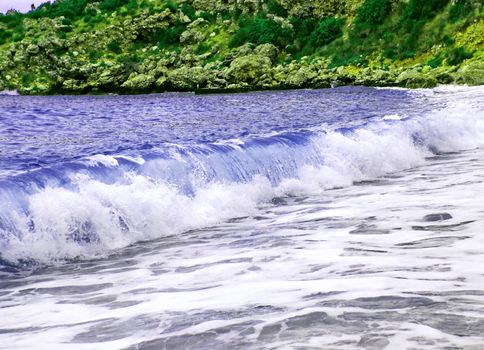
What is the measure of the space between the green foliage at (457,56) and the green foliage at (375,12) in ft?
32.9

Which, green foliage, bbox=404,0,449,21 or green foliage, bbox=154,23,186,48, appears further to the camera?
Result: green foliage, bbox=154,23,186,48

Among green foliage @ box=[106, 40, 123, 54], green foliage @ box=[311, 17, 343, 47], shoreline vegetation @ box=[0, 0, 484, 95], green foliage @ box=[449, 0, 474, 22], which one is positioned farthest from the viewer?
green foliage @ box=[106, 40, 123, 54]

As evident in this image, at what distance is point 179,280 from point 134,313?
109 cm

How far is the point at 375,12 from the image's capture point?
54094mm

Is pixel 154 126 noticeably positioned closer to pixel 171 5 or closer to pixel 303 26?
pixel 303 26

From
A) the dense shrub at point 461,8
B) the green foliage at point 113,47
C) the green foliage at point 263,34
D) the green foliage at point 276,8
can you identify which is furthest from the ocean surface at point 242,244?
the green foliage at point 113,47

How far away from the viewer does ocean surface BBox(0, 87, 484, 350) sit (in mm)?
5203

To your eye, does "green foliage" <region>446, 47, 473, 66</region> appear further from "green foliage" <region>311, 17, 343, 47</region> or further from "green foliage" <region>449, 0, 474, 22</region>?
"green foliage" <region>311, 17, 343, 47</region>

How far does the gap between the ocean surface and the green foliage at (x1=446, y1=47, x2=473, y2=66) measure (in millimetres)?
29116

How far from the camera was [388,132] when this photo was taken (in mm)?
17375

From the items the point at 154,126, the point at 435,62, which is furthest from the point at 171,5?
the point at 154,126

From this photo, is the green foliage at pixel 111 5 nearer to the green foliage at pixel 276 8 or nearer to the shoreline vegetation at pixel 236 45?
the shoreline vegetation at pixel 236 45

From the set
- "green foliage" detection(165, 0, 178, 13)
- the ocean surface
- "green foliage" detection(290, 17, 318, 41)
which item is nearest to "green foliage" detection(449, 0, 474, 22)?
"green foliage" detection(290, 17, 318, 41)

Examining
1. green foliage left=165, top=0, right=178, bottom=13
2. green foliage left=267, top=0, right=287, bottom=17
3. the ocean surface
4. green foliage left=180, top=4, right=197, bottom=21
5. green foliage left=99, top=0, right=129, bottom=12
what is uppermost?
green foliage left=99, top=0, right=129, bottom=12
